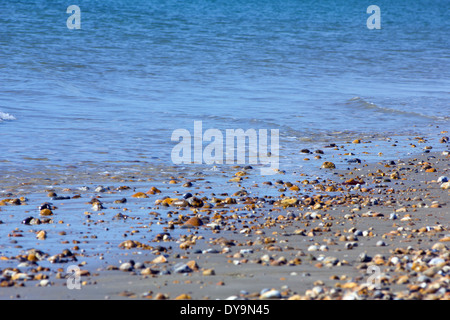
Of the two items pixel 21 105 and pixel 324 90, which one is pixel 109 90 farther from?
pixel 324 90

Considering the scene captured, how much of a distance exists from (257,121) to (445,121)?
3938 millimetres

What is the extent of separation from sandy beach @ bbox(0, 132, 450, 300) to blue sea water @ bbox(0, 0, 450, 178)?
192 centimetres

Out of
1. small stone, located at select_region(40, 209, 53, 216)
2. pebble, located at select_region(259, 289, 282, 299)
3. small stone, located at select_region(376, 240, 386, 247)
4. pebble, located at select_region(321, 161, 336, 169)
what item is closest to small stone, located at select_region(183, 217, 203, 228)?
small stone, located at select_region(40, 209, 53, 216)

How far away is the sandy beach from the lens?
13.8 feet

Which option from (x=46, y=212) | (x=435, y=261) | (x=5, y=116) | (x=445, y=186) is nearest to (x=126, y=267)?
(x=46, y=212)

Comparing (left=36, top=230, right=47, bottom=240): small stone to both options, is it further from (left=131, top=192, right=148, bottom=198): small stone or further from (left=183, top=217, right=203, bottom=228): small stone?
(left=131, top=192, right=148, bottom=198): small stone

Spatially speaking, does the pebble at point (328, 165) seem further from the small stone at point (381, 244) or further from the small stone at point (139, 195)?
the small stone at point (381, 244)

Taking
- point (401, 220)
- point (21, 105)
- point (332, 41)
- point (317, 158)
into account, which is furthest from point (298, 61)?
point (401, 220)

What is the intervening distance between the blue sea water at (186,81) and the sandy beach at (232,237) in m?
1.92

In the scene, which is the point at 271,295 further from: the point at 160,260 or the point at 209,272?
the point at 160,260

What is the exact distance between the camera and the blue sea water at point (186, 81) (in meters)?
10.7

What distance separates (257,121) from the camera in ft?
39.8

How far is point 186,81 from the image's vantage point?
1727cm

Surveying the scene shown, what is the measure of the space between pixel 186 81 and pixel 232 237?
A: 12.1 meters
